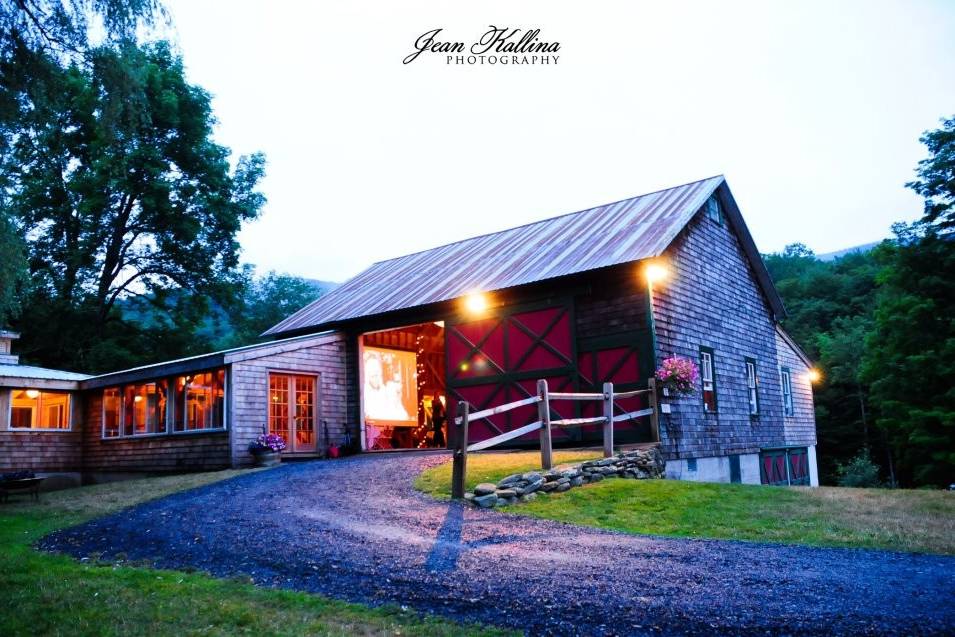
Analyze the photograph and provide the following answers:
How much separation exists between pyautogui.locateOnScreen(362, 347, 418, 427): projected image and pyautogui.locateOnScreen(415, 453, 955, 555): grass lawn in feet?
29.4

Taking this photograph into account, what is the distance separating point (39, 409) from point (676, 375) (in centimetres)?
1774

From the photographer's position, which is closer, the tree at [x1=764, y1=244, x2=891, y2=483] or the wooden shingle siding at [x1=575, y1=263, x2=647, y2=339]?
the wooden shingle siding at [x1=575, y1=263, x2=647, y2=339]

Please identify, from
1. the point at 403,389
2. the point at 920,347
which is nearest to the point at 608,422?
the point at 403,389

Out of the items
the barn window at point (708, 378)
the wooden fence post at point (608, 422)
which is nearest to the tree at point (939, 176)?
the barn window at point (708, 378)

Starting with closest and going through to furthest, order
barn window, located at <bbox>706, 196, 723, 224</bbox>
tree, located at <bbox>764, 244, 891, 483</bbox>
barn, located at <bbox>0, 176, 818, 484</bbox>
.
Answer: barn, located at <bbox>0, 176, 818, 484</bbox> < barn window, located at <bbox>706, 196, 723, 224</bbox> < tree, located at <bbox>764, 244, 891, 483</bbox>

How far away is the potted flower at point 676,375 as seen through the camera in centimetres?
1550

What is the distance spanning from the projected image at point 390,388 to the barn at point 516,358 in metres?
0.05

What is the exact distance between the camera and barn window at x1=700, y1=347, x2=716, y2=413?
18031mm

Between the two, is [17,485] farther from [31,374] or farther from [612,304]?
[612,304]

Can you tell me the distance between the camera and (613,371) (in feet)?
53.4

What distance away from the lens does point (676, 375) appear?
15.5m

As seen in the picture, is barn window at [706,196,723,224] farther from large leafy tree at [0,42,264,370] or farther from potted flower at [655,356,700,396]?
large leafy tree at [0,42,264,370]

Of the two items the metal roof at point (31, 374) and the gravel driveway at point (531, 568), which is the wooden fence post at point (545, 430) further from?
the metal roof at point (31, 374)

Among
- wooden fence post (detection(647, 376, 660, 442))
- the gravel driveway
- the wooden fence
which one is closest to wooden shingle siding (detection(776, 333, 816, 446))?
wooden fence post (detection(647, 376, 660, 442))
